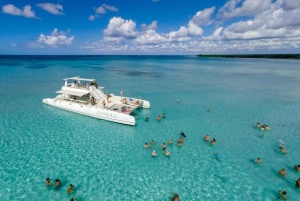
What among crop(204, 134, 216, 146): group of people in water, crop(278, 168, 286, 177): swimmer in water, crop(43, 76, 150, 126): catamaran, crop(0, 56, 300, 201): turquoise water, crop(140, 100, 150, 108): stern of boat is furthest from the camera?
crop(140, 100, 150, 108): stern of boat

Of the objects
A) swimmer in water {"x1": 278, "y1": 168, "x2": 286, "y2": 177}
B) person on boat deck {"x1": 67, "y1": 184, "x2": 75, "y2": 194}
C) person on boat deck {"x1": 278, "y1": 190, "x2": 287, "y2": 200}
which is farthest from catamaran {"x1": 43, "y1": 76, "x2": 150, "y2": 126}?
person on boat deck {"x1": 278, "y1": 190, "x2": 287, "y2": 200}

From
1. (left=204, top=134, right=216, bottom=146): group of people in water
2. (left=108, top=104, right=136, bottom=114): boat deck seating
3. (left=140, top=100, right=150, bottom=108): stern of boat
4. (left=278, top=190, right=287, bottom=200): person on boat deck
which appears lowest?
(left=278, top=190, right=287, bottom=200): person on boat deck

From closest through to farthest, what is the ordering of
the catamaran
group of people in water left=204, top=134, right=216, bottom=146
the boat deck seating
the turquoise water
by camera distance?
the turquoise water, group of people in water left=204, top=134, right=216, bottom=146, the catamaran, the boat deck seating

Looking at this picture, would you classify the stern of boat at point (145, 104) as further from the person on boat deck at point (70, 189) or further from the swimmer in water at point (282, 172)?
the swimmer in water at point (282, 172)

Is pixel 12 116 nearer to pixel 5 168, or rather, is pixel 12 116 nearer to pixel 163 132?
pixel 5 168

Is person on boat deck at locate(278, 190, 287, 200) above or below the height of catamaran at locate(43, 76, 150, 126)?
below

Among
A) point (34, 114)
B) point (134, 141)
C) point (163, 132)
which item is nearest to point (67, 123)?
point (34, 114)

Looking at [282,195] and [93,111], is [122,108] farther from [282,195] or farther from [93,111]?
[282,195]

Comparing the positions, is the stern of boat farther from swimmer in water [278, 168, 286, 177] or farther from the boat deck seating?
swimmer in water [278, 168, 286, 177]
